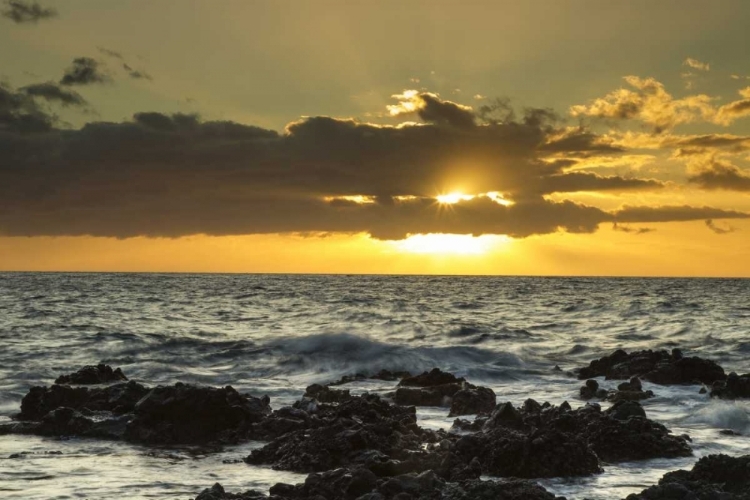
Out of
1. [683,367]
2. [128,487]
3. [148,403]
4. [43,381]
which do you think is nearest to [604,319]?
[683,367]

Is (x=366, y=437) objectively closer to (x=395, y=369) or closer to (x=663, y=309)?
(x=395, y=369)

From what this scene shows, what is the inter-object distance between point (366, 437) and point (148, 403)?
499 centimetres

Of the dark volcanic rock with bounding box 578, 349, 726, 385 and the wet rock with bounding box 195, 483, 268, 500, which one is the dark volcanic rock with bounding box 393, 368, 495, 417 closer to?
the dark volcanic rock with bounding box 578, 349, 726, 385

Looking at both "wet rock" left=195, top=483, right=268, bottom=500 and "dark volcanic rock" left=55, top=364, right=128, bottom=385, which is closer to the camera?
"wet rock" left=195, top=483, right=268, bottom=500

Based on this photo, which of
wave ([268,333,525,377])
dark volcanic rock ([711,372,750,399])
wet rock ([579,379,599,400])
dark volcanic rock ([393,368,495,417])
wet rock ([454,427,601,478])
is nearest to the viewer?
wet rock ([454,427,601,478])

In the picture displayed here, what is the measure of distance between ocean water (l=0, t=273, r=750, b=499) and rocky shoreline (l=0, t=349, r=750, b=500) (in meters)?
0.49

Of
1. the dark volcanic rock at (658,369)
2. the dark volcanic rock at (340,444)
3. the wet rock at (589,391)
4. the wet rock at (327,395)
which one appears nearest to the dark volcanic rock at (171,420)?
the dark volcanic rock at (340,444)

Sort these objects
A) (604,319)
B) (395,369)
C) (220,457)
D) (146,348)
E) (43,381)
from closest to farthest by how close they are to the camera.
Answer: (220,457) → (43,381) → (395,369) → (146,348) → (604,319)

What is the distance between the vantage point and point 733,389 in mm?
19828

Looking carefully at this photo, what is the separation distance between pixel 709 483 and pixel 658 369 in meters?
14.7

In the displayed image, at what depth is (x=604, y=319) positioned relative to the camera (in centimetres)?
5262

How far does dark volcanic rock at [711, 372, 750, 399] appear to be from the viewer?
1962 cm

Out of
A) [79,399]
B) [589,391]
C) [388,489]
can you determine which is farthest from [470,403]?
[388,489]

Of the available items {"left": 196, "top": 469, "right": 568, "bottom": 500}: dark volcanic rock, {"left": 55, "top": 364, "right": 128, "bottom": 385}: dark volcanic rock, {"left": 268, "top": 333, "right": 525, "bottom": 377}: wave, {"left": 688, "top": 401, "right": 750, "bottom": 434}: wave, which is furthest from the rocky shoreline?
{"left": 268, "top": 333, "right": 525, "bottom": 377}: wave
